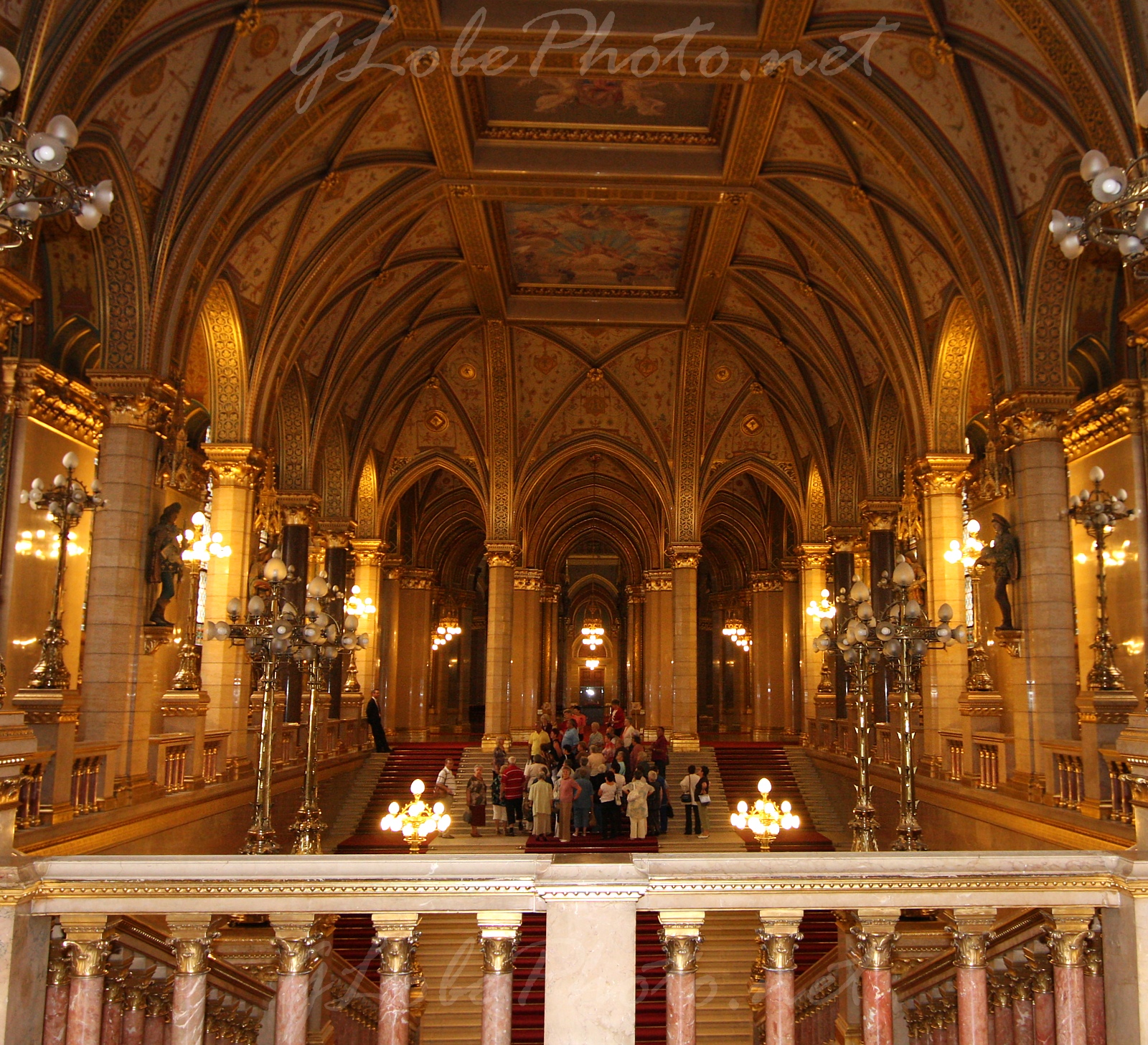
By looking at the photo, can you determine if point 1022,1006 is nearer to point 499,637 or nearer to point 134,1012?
point 134,1012

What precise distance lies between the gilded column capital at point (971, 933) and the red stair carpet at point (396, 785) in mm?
13622

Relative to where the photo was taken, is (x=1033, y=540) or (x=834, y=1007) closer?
(x=834, y=1007)

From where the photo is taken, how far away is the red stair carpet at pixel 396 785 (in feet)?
55.6

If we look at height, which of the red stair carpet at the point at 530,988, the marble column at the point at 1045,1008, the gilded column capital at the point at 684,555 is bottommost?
the red stair carpet at the point at 530,988

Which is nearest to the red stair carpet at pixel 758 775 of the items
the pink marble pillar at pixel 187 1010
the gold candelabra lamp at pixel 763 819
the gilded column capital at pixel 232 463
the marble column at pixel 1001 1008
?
the gold candelabra lamp at pixel 763 819

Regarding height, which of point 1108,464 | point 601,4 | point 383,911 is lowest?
point 383,911

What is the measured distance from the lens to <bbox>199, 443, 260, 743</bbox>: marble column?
14.6 meters

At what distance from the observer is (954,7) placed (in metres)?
10.9

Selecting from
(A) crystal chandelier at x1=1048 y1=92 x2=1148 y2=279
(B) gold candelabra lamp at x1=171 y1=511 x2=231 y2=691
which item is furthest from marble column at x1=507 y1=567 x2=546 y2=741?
(A) crystal chandelier at x1=1048 y1=92 x2=1148 y2=279

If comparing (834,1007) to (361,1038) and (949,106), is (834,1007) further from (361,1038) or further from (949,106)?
(949,106)

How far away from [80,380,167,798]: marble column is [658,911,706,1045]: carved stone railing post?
888 centimetres

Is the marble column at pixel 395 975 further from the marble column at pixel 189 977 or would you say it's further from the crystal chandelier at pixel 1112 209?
the crystal chandelier at pixel 1112 209

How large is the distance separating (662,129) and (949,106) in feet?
13.7

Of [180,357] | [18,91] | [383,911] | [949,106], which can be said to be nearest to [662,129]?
[949,106]
